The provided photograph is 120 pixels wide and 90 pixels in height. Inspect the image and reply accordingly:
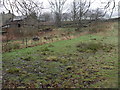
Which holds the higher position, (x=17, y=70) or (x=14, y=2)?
(x=14, y=2)

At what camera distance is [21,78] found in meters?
4.31

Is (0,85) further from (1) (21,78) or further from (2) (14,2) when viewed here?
(2) (14,2)

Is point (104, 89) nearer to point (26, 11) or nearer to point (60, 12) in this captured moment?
point (26, 11)

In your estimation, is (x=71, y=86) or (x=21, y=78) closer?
(x=71, y=86)

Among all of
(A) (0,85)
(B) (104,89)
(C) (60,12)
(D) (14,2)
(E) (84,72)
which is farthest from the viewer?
(C) (60,12)

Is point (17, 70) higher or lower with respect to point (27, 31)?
lower

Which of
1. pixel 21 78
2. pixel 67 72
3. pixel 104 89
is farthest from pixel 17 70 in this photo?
pixel 104 89

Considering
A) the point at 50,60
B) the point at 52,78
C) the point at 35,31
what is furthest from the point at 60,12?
the point at 52,78

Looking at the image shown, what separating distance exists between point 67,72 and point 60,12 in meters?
33.9

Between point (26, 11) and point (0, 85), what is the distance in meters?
2.33

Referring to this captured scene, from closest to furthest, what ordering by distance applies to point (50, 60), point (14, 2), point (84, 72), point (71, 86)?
point (71, 86), point (14, 2), point (84, 72), point (50, 60)

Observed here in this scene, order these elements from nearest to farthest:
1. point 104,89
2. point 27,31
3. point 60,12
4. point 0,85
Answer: point 104,89
point 0,85
point 27,31
point 60,12

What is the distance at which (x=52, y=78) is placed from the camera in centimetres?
429

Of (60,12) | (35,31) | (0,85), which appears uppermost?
(60,12)
